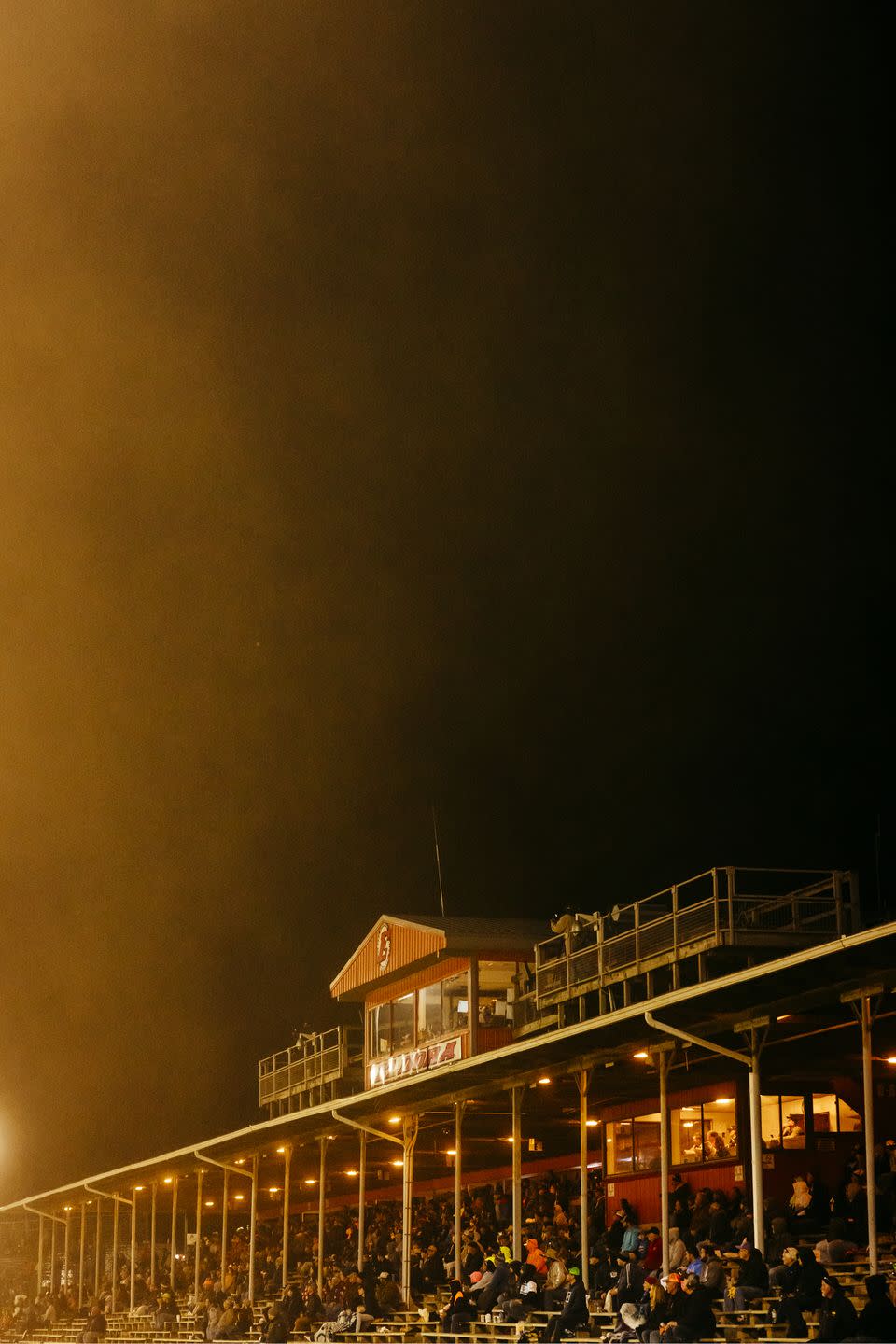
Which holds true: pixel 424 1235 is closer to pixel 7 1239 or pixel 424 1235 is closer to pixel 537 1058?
pixel 537 1058

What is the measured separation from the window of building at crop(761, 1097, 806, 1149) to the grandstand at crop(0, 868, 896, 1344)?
Result: 0.03 metres

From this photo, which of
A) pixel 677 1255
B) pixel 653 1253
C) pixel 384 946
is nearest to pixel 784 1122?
pixel 653 1253

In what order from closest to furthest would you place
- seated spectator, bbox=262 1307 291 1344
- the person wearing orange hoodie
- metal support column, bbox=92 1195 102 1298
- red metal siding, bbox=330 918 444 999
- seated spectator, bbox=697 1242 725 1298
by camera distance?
1. seated spectator, bbox=697 1242 725 1298
2. the person wearing orange hoodie
3. seated spectator, bbox=262 1307 291 1344
4. red metal siding, bbox=330 918 444 999
5. metal support column, bbox=92 1195 102 1298

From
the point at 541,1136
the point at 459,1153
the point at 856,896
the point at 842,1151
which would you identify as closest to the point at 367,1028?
the point at 541,1136

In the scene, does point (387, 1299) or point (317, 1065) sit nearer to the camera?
point (387, 1299)

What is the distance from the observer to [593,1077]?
24906mm

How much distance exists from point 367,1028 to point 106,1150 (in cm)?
4667

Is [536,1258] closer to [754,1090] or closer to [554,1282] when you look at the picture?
[554,1282]

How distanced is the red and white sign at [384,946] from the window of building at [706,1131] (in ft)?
47.2

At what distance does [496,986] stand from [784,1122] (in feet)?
41.6

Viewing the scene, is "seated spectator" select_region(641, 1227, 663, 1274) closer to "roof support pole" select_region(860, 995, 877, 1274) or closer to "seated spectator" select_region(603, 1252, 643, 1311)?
"seated spectator" select_region(603, 1252, 643, 1311)

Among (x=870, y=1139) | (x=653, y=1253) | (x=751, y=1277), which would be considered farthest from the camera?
(x=653, y=1253)

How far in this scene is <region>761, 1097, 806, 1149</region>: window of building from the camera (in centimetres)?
2725

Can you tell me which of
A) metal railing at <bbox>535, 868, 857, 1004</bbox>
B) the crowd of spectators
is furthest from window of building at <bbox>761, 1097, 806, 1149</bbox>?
metal railing at <bbox>535, 868, 857, 1004</bbox>
